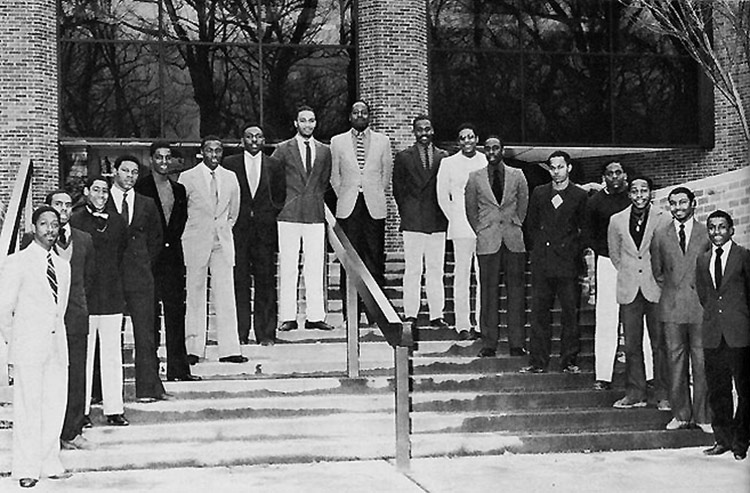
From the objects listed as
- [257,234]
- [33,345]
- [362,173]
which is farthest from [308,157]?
[33,345]

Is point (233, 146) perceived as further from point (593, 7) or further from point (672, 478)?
point (672, 478)

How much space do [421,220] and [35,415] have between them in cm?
417

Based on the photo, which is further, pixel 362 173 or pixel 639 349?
pixel 362 173

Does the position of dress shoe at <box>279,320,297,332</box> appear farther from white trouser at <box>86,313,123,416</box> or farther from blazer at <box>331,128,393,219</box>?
white trouser at <box>86,313,123,416</box>

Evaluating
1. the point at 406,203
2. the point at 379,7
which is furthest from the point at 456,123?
the point at 406,203

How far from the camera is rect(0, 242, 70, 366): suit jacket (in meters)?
7.81

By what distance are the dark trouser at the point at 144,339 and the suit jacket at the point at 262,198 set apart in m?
1.50

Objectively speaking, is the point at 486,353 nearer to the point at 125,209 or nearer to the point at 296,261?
the point at 296,261

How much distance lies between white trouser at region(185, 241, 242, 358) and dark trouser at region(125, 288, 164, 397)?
28.2 inches

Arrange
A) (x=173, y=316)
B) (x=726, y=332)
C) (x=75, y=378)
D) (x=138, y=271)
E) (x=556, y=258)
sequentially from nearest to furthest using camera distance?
1. (x=75, y=378)
2. (x=726, y=332)
3. (x=138, y=271)
4. (x=173, y=316)
5. (x=556, y=258)

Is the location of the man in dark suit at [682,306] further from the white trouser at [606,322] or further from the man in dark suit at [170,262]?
the man in dark suit at [170,262]

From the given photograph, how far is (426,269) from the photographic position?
35.4ft

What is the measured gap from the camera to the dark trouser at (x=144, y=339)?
899 cm

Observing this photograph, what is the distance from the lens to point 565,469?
8453 mm
